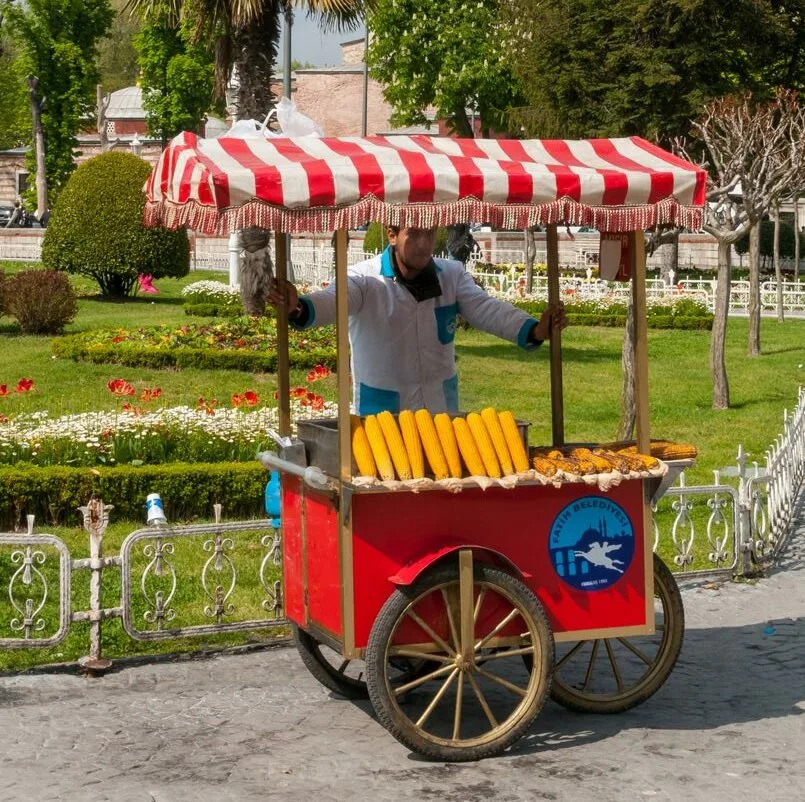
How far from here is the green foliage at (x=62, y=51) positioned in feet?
184

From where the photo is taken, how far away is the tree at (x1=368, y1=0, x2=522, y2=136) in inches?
1576

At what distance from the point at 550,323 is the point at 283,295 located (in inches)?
47.0

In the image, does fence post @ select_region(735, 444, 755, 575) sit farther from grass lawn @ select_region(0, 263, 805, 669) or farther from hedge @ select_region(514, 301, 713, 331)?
hedge @ select_region(514, 301, 713, 331)

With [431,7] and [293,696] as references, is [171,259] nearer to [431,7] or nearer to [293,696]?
[431,7]

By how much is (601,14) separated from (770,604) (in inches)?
562

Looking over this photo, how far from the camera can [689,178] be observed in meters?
5.71

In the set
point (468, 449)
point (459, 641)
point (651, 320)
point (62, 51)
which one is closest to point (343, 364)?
point (468, 449)

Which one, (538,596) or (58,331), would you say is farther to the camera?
(58,331)

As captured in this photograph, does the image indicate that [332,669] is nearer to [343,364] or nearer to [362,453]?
[362,453]

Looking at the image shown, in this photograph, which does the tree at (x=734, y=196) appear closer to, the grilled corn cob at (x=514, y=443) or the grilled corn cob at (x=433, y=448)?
the grilled corn cob at (x=514, y=443)

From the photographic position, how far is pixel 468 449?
222 inches

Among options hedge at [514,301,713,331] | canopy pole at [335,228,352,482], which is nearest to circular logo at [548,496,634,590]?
canopy pole at [335,228,352,482]

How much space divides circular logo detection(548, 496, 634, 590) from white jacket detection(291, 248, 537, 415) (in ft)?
3.16

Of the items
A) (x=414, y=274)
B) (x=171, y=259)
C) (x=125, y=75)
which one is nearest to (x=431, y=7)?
(x=171, y=259)
